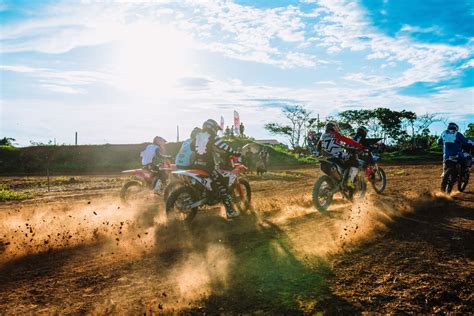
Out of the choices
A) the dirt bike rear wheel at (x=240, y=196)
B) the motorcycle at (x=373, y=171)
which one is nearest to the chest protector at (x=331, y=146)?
the dirt bike rear wheel at (x=240, y=196)

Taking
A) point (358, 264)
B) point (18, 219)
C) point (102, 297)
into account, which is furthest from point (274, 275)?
point (18, 219)

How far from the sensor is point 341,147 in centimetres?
939

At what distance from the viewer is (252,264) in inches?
206

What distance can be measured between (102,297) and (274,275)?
2158 millimetres

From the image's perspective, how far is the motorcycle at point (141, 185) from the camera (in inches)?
454

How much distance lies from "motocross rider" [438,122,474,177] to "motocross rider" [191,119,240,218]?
7.11 metres

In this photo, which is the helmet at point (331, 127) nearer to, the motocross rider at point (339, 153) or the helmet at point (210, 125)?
the motocross rider at point (339, 153)

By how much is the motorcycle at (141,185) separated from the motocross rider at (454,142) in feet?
28.1

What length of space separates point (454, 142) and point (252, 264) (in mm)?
8980

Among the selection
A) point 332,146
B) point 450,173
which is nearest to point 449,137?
point 450,173

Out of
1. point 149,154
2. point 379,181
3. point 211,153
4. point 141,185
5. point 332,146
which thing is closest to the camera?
point 211,153

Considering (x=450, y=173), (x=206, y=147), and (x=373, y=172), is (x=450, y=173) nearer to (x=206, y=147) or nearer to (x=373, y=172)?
(x=373, y=172)

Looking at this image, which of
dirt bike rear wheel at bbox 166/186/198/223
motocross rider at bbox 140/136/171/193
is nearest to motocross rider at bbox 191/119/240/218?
dirt bike rear wheel at bbox 166/186/198/223

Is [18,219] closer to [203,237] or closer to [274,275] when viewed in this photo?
[203,237]
